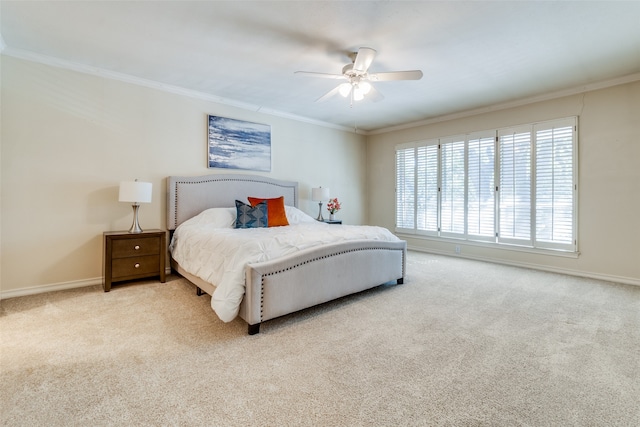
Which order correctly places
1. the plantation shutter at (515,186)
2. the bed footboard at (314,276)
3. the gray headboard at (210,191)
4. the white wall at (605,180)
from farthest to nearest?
the plantation shutter at (515,186), the gray headboard at (210,191), the white wall at (605,180), the bed footboard at (314,276)

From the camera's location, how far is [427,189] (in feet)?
18.6

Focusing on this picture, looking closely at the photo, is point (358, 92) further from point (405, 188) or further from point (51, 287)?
point (51, 287)

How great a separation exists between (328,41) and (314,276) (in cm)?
220

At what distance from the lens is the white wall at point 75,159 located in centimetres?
311

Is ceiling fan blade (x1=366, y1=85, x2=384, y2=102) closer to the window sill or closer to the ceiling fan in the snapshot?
the ceiling fan

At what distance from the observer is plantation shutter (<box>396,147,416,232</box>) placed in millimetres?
5937

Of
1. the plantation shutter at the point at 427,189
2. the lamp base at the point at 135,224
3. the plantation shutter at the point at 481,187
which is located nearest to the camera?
the lamp base at the point at 135,224

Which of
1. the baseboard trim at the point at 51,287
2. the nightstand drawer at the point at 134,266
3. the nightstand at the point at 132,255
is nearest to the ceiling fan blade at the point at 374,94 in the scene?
the nightstand at the point at 132,255

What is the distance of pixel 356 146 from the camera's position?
6.56 m

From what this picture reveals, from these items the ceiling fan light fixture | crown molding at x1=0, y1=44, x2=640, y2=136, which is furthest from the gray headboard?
the ceiling fan light fixture

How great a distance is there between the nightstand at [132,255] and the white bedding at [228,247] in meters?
0.23

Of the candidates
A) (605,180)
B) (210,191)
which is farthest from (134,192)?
(605,180)

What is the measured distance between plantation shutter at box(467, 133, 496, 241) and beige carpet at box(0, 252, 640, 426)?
1887mm

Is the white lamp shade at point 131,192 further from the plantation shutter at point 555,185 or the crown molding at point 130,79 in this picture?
the plantation shutter at point 555,185
